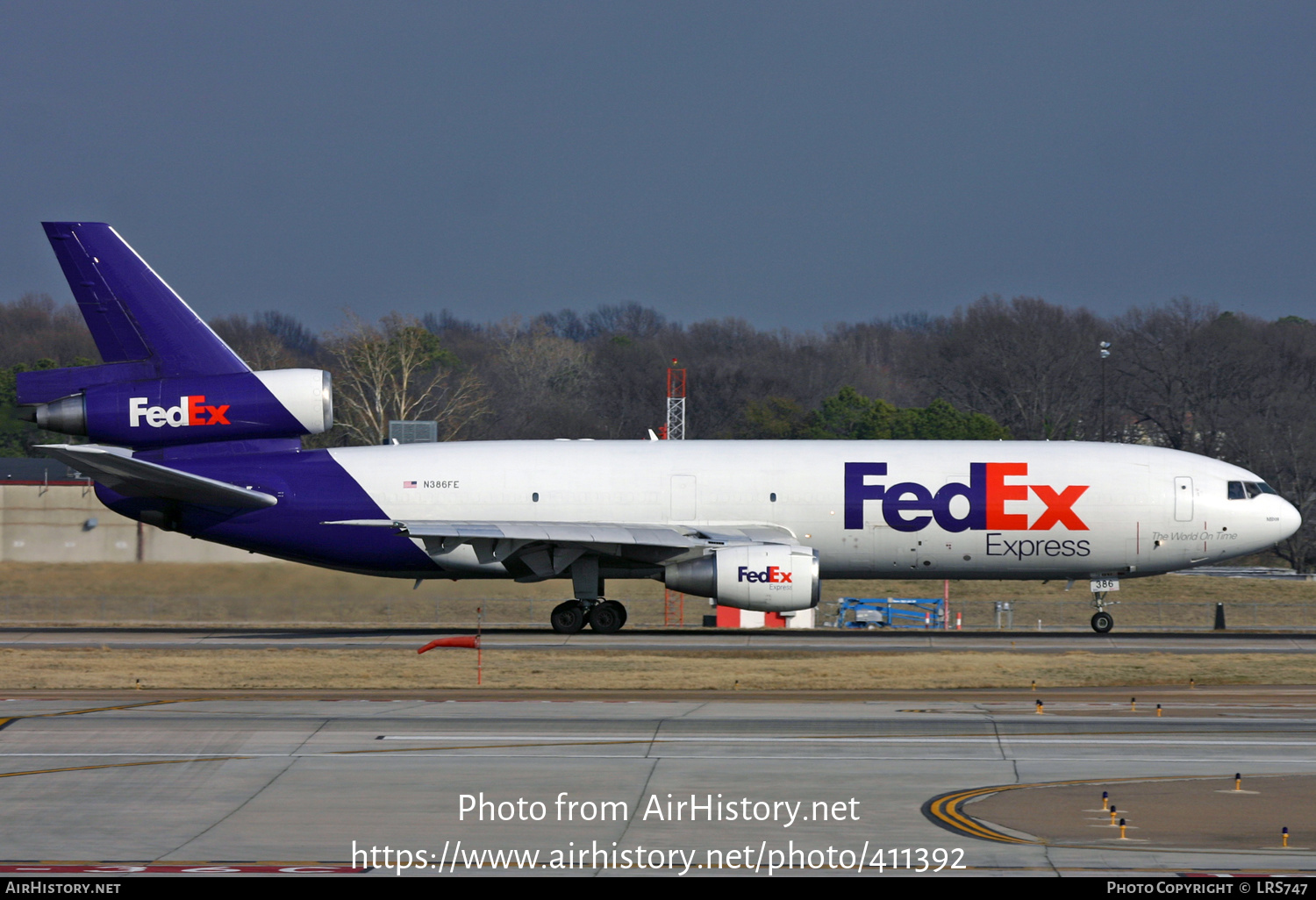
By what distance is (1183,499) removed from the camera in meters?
40.0

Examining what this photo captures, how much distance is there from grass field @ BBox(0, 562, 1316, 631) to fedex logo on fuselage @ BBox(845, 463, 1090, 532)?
10131 mm

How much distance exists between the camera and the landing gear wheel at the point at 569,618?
128 feet

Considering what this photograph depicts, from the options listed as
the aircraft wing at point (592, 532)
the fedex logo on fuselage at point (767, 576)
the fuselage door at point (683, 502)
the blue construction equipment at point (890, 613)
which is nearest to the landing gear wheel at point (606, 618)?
the aircraft wing at point (592, 532)

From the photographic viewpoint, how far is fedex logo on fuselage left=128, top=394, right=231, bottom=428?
38625mm

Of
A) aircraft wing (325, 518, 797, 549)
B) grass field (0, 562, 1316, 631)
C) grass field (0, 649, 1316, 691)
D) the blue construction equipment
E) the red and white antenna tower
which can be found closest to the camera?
grass field (0, 649, 1316, 691)

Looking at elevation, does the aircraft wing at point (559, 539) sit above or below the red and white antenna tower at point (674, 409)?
below

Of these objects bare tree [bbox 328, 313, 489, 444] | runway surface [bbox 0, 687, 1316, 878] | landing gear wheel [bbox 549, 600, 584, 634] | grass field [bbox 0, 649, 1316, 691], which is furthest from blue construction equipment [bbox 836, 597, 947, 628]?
bare tree [bbox 328, 313, 489, 444]

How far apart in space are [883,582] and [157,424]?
119 ft

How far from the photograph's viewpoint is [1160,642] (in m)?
36.9

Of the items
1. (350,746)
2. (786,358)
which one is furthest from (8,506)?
(786,358)

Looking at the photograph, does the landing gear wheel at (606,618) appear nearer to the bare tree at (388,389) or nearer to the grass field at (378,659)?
the grass field at (378,659)

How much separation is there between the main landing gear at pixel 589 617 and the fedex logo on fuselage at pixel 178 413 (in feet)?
36.5

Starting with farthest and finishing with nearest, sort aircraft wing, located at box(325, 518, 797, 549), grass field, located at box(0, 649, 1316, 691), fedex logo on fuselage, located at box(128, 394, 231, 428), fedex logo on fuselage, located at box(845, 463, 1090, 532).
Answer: fedex logo on fuselage, located at box(845, 463, 1090, 532) < fedex logo on fuselage, located at box(128, 394, 231, 428) < aircraft wing, located at box(325, 518, 797, 549) < grass field, located at box(0, 649, 1316, 691)

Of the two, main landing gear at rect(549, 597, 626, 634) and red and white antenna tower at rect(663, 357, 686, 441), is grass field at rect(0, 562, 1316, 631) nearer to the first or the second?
main landing gear at rect(549, 597, 626, 634)
